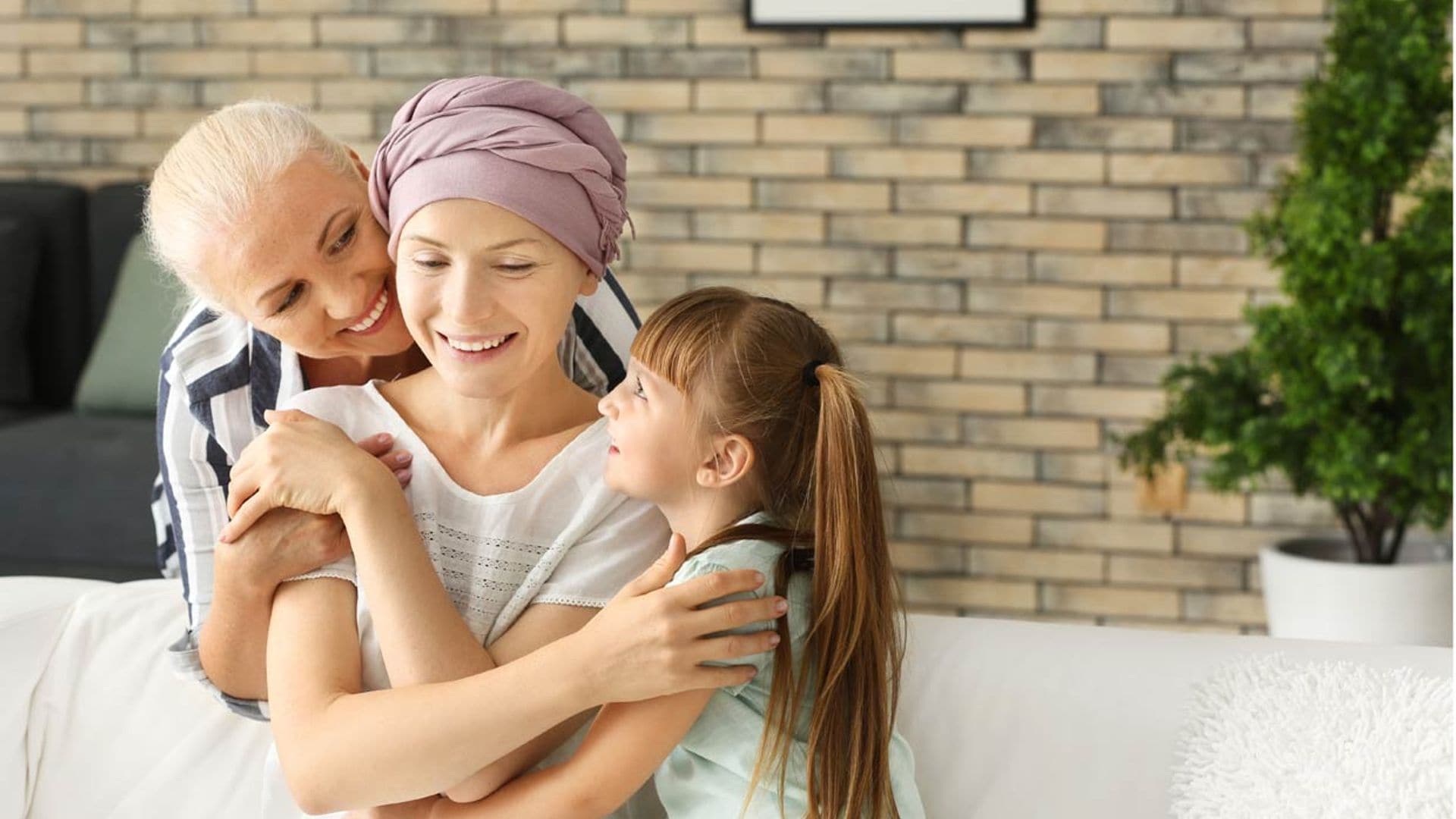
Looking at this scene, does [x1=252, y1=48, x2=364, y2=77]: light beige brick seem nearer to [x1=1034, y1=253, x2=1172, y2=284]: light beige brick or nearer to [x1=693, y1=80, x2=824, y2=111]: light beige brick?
[x1=693, y1=80, x2=824, y2=111]: light beige brick

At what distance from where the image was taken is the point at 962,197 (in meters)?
3.64

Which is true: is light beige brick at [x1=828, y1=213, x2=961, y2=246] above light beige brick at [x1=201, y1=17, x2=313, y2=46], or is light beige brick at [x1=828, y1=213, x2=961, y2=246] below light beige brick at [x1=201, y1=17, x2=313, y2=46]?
below

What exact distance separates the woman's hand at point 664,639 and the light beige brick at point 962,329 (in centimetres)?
249

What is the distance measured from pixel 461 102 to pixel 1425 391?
2302mm

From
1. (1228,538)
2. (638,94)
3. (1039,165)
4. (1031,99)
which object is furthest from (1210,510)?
(638,94)

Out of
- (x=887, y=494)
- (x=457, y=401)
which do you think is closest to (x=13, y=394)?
(x=887, y=494)

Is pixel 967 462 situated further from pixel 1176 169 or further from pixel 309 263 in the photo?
pixel 309 263

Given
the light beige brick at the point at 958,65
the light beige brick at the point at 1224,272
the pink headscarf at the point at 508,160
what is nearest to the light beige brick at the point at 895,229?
the light beige brick at the point at 958,65

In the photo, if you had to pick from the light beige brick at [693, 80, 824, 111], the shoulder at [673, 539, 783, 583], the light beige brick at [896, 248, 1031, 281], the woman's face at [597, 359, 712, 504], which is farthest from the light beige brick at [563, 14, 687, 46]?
the shoulder at [673, 539, 783, 583]

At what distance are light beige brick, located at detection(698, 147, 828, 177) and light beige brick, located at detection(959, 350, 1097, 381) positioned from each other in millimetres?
606

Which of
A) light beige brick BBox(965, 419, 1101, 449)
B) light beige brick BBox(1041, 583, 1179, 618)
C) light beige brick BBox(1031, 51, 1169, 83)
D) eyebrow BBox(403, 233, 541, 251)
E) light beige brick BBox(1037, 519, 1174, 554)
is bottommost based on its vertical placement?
light beige brick BBox(1041, 583, 1179, 618)

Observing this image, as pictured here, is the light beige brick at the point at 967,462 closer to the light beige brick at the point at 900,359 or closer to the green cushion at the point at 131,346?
the light beige brick at the point at 900,359

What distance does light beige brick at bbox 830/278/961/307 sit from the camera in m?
3.68

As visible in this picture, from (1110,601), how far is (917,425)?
0.66 m
